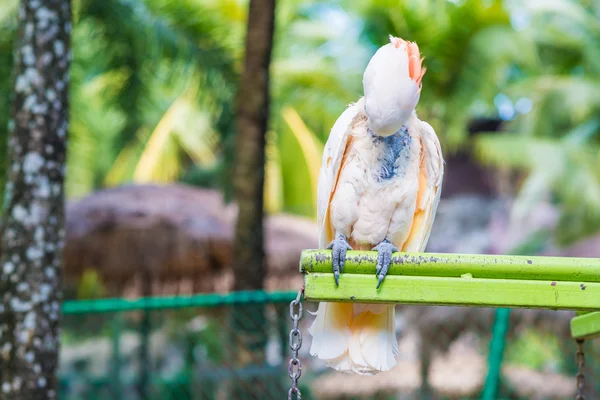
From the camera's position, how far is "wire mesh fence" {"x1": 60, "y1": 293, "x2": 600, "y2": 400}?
426 centimetres

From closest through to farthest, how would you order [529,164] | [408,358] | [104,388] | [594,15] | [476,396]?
[104,388], [476,396], [408,358], [529,164], [594,15]

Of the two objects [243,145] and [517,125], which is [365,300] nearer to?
[243,145]

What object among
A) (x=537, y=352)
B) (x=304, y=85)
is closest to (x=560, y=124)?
(x=304, y=85)

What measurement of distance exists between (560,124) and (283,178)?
23.5 feet

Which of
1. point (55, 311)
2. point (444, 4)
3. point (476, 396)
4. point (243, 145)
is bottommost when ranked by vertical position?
point (476, 396)

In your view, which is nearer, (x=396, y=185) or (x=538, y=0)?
(x=396, y=185)

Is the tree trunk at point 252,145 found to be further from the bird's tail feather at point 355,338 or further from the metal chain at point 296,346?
the metal chain at point 296,346

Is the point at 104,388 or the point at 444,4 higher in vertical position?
the point at 444,4

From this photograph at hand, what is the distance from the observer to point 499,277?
6.86 ft

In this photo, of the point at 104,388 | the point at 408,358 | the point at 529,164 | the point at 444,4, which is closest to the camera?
the point at 104,388

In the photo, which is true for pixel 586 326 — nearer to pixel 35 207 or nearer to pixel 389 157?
pixel 389 157

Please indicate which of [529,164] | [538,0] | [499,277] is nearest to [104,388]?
[499,277]

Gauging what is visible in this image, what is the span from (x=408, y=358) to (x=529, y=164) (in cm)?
758

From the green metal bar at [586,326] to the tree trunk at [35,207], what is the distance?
7.10 ft
